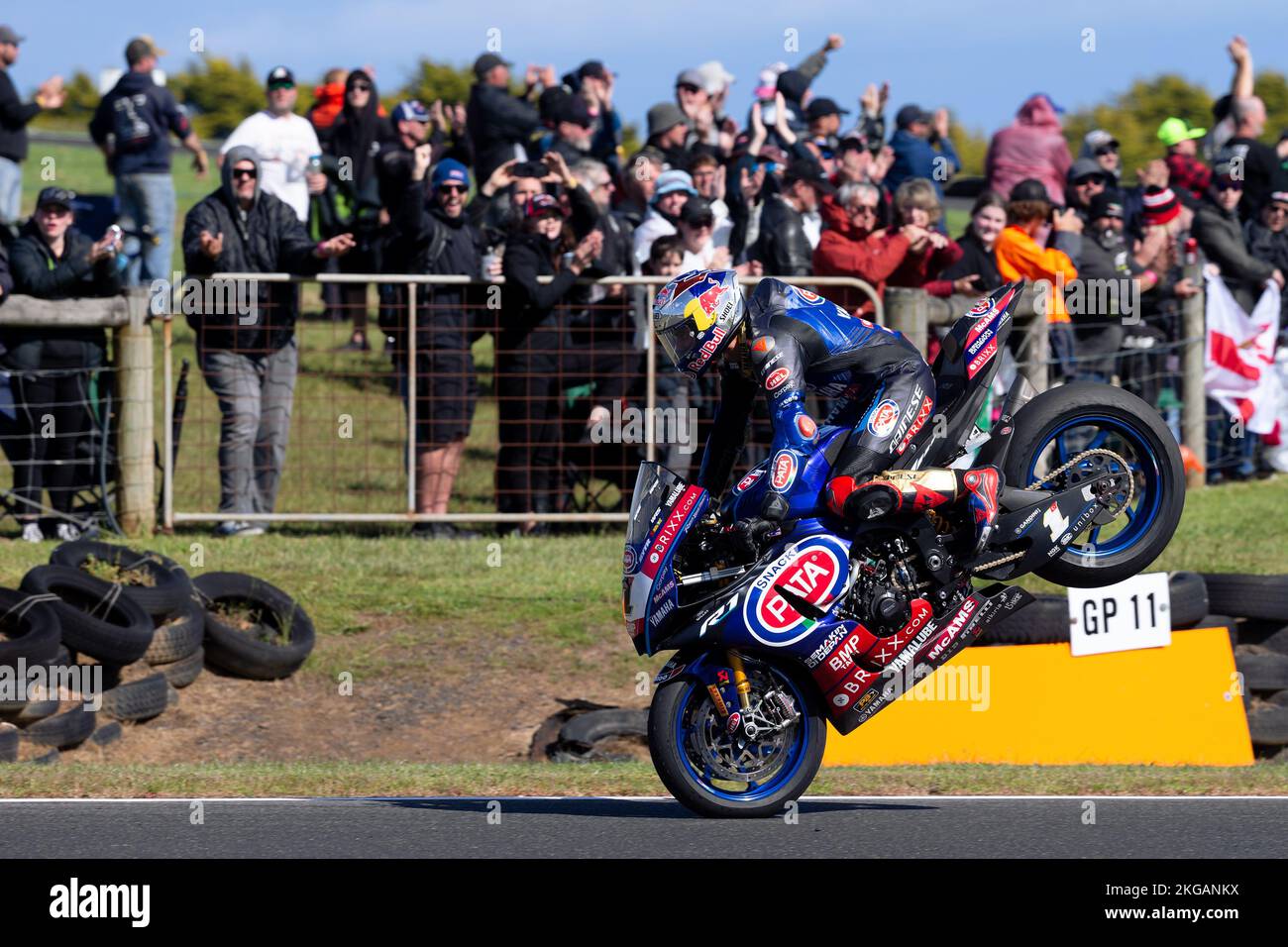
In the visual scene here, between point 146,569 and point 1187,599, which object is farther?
point 146,569

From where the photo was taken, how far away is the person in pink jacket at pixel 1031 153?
1712 centimetres

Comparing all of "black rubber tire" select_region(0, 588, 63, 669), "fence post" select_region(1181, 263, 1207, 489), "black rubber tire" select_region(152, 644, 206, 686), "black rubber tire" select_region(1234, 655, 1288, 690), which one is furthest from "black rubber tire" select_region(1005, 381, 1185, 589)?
"fence post" select_region(1181, 263, 1207, 489)

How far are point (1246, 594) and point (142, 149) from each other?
9802mm

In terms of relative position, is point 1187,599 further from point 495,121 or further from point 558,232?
point 495,121

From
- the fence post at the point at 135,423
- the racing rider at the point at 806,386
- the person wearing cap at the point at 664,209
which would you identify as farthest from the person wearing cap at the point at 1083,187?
the racing rider at the point at 806,386

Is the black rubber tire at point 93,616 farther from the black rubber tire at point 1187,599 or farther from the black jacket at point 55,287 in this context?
the black rubber tire at point 1187,599

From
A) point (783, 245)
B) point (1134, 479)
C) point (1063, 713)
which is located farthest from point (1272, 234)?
point (1134, 479)

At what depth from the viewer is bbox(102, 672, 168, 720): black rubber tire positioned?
10516 mm

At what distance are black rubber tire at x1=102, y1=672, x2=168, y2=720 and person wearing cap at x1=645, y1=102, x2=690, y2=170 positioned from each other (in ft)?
22.3

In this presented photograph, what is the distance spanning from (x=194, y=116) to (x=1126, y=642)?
28830mm

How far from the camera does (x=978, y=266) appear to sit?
527 inches

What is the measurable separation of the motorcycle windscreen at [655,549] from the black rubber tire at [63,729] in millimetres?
3691
